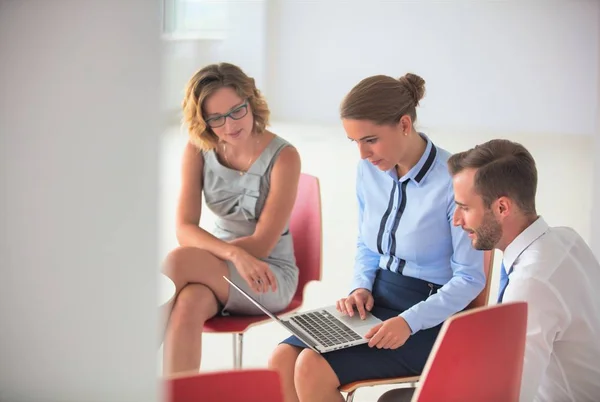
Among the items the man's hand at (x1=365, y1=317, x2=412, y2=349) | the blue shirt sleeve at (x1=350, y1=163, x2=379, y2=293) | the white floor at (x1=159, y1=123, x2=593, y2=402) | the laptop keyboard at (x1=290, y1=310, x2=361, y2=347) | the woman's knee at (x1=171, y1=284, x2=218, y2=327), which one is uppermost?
the blue shirt sleeve at (x1=350, y1=163, x2=379, y2=293)

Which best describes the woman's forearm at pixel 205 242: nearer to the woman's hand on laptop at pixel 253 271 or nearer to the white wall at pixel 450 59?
the woman's hand on laptop at pixel 253 271

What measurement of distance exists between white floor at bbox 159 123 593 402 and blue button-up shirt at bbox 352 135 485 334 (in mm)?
484

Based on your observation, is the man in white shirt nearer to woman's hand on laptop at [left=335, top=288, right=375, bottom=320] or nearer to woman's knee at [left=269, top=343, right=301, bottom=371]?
woman's hand on laptop at [left=335, top=288, right=375, bottom=320]

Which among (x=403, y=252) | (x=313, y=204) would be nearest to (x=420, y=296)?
(x=403, y=252)

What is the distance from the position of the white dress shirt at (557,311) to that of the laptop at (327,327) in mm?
398

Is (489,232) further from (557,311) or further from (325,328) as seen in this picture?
(325,328)

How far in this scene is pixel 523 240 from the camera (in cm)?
139

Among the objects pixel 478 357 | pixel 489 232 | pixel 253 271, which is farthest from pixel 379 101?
pixel 478 357

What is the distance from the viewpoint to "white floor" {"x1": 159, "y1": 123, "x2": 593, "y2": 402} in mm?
2645

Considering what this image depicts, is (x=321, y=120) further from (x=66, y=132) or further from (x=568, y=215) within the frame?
(x=66, y=132)

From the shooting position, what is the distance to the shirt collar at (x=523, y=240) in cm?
138

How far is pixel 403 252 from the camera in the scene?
5.77 feet

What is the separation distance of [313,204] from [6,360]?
1.66 m

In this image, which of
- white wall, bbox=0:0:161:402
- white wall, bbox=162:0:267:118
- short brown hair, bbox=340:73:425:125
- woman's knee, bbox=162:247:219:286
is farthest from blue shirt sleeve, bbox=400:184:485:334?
white wall, bbox=162:0:267:118
